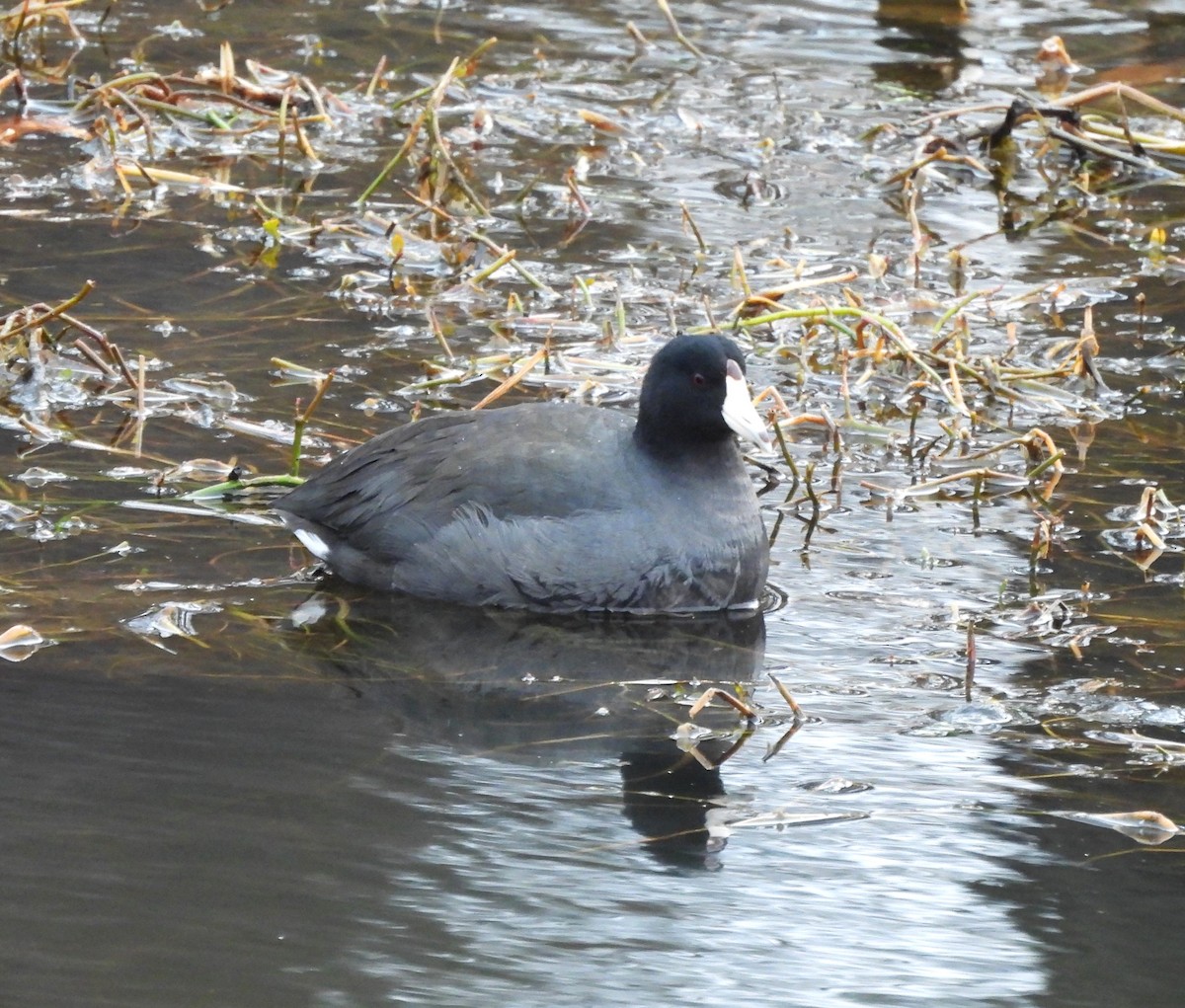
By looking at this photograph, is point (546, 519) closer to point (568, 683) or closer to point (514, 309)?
point (568, 683)

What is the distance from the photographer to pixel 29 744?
378 cm

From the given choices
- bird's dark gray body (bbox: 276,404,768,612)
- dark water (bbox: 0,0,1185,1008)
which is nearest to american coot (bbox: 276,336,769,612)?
bird's dark gray body (bbox: 276,404,768,612)

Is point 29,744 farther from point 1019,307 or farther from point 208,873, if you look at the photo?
point 1019,307

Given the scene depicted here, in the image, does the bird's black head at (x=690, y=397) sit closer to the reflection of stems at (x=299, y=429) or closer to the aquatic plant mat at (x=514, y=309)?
the aquatic plant mat at (x=514, y=309)

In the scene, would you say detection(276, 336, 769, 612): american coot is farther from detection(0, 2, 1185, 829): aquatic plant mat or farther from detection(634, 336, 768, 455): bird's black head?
detection(0, 2, 1185, 829): aquatic plant mat

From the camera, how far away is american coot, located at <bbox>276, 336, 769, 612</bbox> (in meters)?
4.75

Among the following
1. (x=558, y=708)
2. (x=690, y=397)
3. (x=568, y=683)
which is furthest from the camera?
(x=690, y=397)

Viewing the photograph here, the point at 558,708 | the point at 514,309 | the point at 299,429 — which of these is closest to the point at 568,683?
the point at 558,708

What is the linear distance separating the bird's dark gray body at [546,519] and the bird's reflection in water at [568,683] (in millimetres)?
73

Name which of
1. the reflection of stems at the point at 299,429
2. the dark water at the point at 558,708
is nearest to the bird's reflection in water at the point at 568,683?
the dark water at the point at 558,708

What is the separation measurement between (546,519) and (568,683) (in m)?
0.55

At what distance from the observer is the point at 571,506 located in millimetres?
4773

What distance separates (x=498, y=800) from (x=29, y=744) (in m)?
0.93

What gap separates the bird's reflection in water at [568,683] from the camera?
3.87 meters
